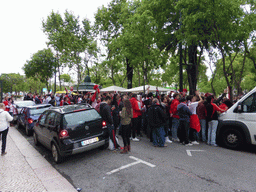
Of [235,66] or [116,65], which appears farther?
[235,66]

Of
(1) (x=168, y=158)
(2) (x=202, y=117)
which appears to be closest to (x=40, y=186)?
(1) (x=168, y=158)

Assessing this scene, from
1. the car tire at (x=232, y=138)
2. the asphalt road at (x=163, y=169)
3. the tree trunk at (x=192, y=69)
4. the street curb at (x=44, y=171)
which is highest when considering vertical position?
the tree trunk at (x=192, y=69)

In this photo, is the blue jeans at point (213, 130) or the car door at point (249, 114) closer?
the car door at point (249, 114)

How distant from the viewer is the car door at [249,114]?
217 inches

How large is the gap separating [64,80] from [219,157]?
256 ft

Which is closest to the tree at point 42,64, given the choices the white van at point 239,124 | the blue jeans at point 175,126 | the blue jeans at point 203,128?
the blue jeans at point 175,126

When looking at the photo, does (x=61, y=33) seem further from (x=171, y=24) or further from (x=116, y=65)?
(x=171, y=24)

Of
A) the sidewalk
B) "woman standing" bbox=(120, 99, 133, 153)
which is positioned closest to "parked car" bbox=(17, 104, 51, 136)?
the sidewalk

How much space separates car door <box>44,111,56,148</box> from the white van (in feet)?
18.3

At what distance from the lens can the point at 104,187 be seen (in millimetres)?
3738

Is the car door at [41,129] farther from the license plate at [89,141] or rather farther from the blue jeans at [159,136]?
the blue jeans at [159,136]

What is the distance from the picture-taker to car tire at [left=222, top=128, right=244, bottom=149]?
5.85 m

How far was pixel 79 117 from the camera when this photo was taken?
5.29m

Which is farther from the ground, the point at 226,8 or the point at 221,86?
the point at 226,8
